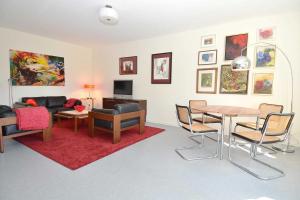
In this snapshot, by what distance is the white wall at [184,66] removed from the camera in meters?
3.36

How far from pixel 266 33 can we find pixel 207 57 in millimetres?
1274

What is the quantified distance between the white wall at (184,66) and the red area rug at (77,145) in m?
1.34

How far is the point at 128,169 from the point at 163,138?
1.55 metres

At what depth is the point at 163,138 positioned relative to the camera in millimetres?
3771

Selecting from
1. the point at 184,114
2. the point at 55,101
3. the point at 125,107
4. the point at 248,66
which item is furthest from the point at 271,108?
the point at 55,101

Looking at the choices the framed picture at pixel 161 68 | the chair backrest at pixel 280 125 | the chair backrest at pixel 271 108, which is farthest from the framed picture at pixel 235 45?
the chair backrest at pixel 280 125

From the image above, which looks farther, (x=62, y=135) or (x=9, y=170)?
(x=62, y=135)

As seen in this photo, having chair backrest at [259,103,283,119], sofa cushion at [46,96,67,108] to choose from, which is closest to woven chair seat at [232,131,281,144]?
chair backrest at [259,103,283,119]

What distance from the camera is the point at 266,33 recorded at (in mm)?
3547

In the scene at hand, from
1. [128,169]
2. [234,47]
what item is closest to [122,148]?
[128,169]

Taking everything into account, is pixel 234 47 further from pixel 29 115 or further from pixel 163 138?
pixel 29 115

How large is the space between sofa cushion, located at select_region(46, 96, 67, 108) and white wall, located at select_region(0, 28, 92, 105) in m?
0.32

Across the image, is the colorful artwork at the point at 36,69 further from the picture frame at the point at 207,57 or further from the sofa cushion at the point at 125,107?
the picture frame at the point at 207,57

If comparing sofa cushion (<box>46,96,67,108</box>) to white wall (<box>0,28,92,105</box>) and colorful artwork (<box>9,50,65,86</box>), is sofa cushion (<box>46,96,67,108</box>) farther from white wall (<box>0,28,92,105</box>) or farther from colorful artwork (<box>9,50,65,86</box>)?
colorful artwork (<box>9,50,65,86</box>)
